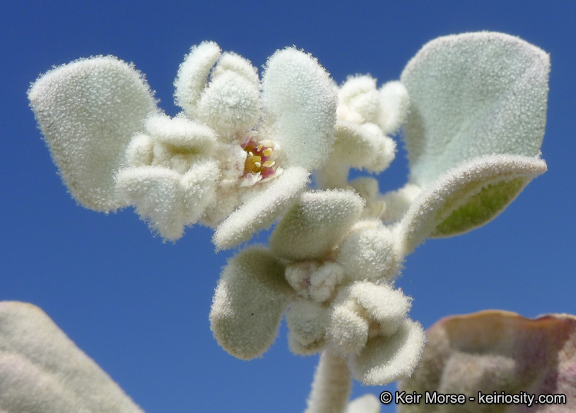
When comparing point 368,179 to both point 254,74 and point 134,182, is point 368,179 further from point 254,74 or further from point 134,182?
point 134,182

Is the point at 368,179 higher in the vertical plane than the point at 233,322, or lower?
higher

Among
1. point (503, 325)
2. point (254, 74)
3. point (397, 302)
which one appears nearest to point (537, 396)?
point (503, 325)

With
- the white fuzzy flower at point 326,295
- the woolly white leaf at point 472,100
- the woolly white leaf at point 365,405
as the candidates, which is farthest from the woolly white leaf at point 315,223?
the woolly white leaf at point 365,405

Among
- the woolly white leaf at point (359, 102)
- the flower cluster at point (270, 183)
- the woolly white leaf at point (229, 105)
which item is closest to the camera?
the flower cluster at point (270, 183)

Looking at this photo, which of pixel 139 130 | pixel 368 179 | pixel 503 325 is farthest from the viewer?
pixel 503 325

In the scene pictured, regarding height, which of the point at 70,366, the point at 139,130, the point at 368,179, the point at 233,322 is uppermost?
the point at 368,179

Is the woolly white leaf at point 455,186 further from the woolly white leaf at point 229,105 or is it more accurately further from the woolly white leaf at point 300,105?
the woolly white leaf at point 229,105

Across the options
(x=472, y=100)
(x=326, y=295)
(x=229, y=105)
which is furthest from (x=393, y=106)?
(x=326, y=295)
